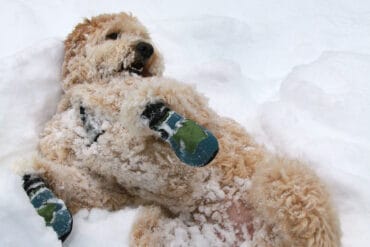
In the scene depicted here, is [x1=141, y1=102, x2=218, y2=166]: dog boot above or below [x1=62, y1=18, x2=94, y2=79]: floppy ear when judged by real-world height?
above

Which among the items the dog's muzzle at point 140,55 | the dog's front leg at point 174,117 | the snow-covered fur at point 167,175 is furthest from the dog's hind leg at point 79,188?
the dog's muzzle at point 140,55

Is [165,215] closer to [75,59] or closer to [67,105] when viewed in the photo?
[67,105]

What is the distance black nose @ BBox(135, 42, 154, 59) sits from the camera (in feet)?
6.05

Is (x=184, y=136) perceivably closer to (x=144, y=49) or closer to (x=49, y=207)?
(x=49, y=207)

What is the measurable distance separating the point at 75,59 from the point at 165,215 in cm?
74

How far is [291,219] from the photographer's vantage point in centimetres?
138

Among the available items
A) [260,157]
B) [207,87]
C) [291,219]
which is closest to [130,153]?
[260,157]

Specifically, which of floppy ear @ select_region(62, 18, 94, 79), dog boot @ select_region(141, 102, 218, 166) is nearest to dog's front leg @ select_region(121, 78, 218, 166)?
dog boot @ select_region(141, 102, 218, 166)

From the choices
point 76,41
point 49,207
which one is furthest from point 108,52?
point 49,207

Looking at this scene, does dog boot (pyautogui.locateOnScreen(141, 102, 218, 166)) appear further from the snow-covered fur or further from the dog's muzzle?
the dog's muzzle

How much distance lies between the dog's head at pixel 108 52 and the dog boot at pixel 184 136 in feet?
1.47

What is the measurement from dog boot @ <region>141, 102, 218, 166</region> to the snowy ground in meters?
0.33

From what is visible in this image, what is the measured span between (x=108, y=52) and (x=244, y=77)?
1011 millimetres

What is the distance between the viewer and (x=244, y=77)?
2.66 meters
